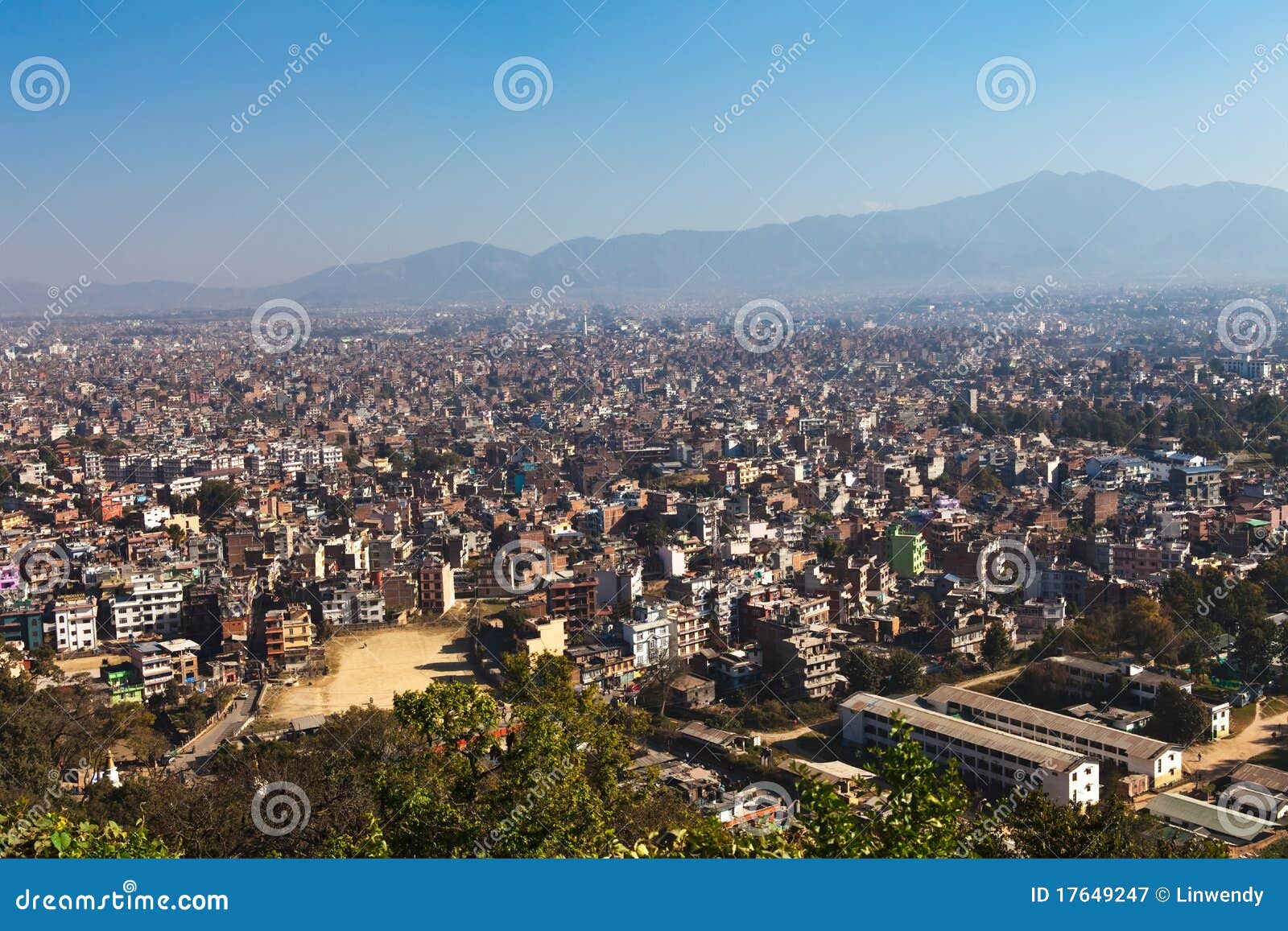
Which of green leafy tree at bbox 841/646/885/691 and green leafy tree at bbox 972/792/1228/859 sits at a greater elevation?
green leafy tree at bbox 972/792/1228/859

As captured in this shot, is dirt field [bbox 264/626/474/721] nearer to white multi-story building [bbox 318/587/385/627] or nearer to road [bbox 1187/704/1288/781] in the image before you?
white multi-story building [bbox 318/587/385/627]
